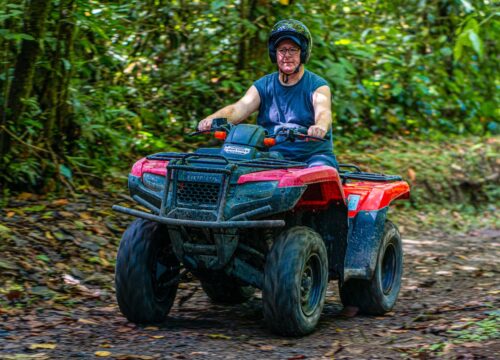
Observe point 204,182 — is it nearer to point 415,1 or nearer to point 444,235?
point 444,235

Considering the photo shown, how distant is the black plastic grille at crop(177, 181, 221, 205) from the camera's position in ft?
16.6

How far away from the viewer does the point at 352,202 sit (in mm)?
6035

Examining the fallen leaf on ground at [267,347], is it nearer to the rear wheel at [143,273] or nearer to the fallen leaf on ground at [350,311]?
the rear wheel at [143,273]

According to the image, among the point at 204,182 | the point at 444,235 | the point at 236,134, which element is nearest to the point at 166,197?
the point at 204,182

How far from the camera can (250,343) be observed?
16.5 ft

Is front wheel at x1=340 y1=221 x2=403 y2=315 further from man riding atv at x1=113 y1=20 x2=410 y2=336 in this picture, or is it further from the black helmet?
the black helmet

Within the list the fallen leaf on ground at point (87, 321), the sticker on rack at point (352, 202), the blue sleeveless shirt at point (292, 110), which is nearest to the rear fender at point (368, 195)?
the sticker on rack at point (352, 202)

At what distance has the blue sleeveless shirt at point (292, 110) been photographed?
5887 millimetres

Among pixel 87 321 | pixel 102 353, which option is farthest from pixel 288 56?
pixel 102 353

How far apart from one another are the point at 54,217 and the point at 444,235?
537cm

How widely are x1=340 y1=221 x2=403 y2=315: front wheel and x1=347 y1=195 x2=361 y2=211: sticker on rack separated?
15.0 inches

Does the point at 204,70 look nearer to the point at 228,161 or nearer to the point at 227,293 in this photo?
the point at 227,293

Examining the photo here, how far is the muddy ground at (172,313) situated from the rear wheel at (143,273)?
0.40ft

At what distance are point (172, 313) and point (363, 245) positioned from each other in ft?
4.89
